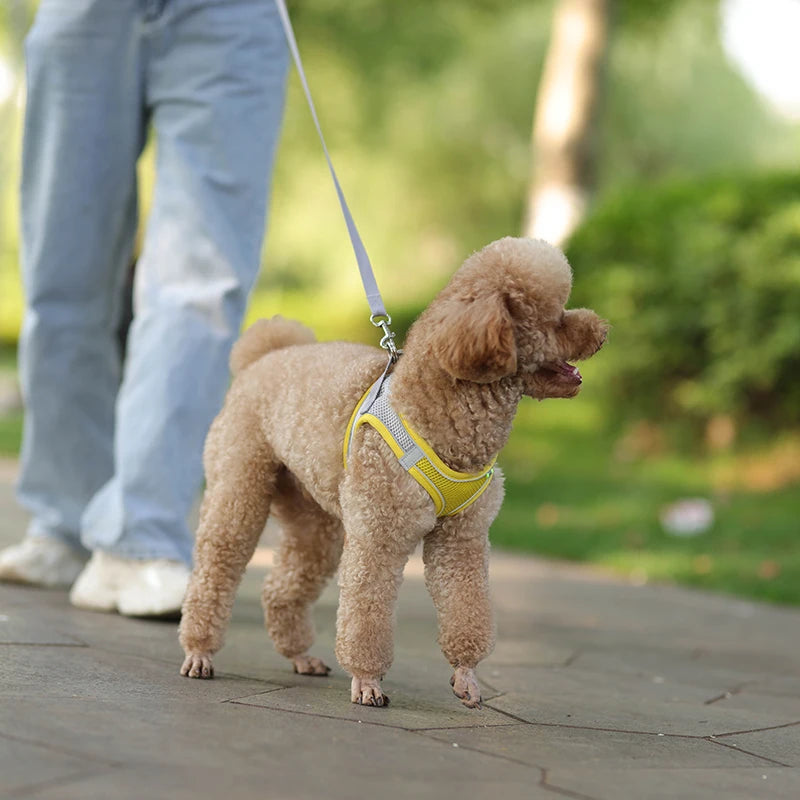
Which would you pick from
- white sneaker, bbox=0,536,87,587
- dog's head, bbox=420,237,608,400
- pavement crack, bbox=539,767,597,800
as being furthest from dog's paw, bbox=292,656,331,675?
white sneaker, bbox=0,536,87,587

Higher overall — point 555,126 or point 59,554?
point 555,126

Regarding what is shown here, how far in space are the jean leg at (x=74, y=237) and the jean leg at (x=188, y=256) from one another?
6.6 inches

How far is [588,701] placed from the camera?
10.9 feet

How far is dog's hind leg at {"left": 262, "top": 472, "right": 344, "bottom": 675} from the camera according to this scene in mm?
3365

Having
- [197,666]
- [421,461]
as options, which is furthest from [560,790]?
[197,666]

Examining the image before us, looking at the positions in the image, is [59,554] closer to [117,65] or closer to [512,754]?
[117,65]

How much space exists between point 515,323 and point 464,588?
64 centimetres

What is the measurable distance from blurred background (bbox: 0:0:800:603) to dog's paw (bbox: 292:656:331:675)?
2113 millimetres

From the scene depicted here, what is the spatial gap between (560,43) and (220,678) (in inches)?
446

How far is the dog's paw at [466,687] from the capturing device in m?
2.98

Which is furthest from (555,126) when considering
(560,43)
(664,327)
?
(664,327)

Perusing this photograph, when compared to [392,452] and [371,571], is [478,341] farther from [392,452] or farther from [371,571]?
[371,571]

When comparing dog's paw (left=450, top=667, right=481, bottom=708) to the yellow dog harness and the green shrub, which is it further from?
the green shrub

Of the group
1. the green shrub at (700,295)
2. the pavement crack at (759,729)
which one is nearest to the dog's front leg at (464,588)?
the pavement crack at (759,729)
